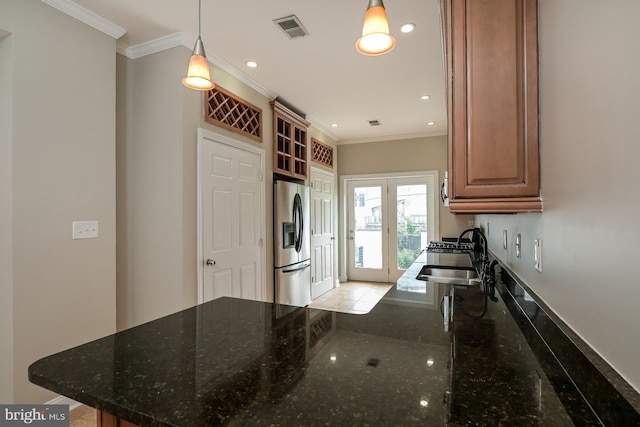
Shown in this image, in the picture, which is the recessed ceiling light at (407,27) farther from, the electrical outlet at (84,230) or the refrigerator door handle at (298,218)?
the electrical outlet at (84,230)

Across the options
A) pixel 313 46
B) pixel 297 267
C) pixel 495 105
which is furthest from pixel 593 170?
pixel 297 267

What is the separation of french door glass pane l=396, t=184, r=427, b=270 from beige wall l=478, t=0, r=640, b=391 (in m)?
4.52

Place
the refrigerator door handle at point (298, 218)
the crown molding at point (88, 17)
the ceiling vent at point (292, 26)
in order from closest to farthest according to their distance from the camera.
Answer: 1. the crown molding at point (88, 17)
2. the ceiling vent at point (292, 26)
3. the refrigerator door handle at point (298, 218)

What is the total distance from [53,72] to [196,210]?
1.27 metres

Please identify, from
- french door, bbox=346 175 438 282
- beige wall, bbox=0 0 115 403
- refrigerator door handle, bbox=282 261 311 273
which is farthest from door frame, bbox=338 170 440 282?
beige wall, bbox=0 0 115 403

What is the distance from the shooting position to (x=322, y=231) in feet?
16.8

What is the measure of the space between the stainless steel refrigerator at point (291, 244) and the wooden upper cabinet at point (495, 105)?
108 inches

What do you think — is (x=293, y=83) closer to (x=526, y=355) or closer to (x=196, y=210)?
(x=196, y=210)

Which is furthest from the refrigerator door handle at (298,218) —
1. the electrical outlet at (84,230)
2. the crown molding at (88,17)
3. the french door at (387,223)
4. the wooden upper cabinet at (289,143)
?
the crown molding at (88,17)

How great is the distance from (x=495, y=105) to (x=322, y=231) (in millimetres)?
4082

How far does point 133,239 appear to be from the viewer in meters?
2.68

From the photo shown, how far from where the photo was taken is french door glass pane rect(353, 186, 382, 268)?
583 cm

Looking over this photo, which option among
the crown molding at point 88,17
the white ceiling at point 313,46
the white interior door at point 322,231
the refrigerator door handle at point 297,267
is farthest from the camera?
the white interior door at point 322,231

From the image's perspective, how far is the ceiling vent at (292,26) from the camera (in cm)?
228
